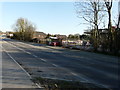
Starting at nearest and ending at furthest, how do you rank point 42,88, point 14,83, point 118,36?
1. point 42,88
2. point 14,83
3. point 118,36

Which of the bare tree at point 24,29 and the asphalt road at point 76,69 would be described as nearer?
the asphalt road at point 76,69

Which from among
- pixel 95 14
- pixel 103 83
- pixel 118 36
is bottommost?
pixel 103 83

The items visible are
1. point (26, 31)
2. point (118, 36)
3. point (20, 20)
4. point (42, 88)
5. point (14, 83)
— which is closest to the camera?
point (42, 88)

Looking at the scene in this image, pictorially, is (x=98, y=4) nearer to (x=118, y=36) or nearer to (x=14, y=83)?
(x=118, y=36)

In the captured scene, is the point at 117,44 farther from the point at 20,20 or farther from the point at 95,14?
the point at 20,20

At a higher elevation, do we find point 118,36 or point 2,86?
point 118,36

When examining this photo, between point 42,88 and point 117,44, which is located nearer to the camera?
point 42,88

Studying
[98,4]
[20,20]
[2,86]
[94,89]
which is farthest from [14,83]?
[20,20]

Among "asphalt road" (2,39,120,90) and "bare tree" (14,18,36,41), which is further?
"bare tree" (14,18,36,41)

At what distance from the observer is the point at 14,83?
7477 millimetres

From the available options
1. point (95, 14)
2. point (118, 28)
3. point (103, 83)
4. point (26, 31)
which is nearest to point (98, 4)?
point (95, 14)

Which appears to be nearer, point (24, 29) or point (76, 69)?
point (76, 69)

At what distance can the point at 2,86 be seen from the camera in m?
6.98

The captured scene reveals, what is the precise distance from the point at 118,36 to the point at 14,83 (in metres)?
19.8
